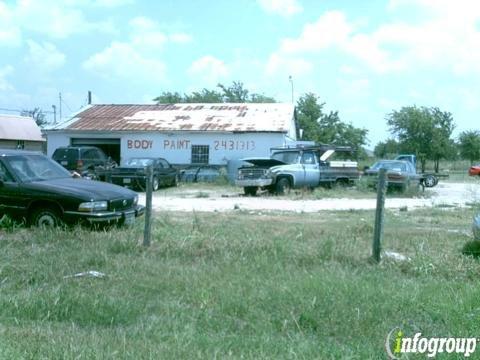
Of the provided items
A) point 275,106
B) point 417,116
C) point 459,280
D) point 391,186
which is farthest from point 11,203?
point 417,116

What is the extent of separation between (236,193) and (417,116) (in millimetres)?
35406

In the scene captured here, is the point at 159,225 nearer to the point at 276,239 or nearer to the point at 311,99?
the point at 276,239

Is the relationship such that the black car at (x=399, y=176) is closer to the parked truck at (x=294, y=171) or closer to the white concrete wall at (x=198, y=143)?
the parked truck at (x=294, y=171)

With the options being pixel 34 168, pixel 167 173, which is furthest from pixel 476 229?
pixel 167 173

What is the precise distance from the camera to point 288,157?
2294 centimetres

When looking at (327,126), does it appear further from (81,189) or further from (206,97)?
(81,189)

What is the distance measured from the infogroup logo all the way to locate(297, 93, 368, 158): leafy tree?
53559 millimetres

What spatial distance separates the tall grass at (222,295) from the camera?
4375mm

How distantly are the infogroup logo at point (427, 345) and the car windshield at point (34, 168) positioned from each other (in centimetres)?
784

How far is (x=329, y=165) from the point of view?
77.6 ft

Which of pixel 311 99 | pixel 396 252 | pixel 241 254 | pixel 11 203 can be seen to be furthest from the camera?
pixel 311 99

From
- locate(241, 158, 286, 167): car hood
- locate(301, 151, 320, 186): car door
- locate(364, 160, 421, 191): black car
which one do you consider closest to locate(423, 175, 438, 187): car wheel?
locate(364, 160, 421, 191): black car

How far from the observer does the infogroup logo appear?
4.18 m

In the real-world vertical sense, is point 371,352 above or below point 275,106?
below
